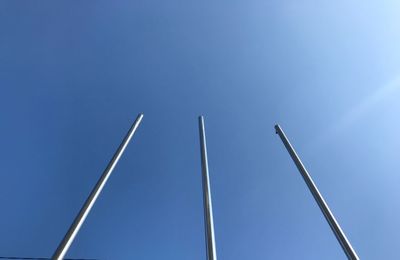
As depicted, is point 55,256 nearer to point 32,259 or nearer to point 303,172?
point 303,172

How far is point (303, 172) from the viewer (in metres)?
5.88

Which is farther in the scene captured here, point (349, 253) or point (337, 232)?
point (337, 232)

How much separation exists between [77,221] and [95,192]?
74cm

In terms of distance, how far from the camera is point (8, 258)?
28.7 ft

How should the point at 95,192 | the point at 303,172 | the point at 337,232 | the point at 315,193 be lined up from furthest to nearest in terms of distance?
1. the point at 303,172
2. the point at 315,193
3. the point at 95,192
4. the point at 337,232

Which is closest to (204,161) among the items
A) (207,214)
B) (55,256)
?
(207,214)

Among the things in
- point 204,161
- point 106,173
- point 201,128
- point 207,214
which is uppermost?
point 201,128

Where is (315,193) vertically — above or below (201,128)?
below

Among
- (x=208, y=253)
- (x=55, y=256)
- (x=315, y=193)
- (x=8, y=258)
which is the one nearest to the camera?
(x=55, y=256)

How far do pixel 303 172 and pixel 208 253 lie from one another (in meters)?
2.66

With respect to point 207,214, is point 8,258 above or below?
above

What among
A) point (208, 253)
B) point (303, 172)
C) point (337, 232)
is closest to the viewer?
point (208, 253)

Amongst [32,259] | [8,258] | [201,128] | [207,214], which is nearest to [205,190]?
[207,214]

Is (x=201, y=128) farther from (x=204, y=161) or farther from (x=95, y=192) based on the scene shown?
(x=95, y=192)
